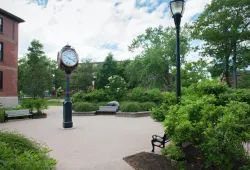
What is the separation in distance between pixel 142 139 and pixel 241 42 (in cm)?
2071

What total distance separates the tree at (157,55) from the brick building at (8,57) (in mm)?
17985

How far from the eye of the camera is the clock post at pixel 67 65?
9742 millimetres

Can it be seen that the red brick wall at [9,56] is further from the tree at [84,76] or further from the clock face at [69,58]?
the tree at [84,76]

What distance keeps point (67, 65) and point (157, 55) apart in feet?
68.6

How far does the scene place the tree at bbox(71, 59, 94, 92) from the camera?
164ft

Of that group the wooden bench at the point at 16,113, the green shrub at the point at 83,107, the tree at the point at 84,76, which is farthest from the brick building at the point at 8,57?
the tree at the point at 84,76

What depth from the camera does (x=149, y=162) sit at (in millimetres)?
4695

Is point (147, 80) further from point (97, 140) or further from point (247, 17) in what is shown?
point (97, 140)

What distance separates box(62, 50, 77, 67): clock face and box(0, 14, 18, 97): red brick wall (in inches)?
665

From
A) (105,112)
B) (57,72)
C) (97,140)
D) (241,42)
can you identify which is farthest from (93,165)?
(57,72)

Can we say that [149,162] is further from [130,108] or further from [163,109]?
[130,108]

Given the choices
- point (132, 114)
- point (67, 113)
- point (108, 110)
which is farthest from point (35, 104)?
point (132, 114)

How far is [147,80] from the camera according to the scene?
32.6m

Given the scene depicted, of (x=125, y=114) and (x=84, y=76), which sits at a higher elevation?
(x=84, y=76)
